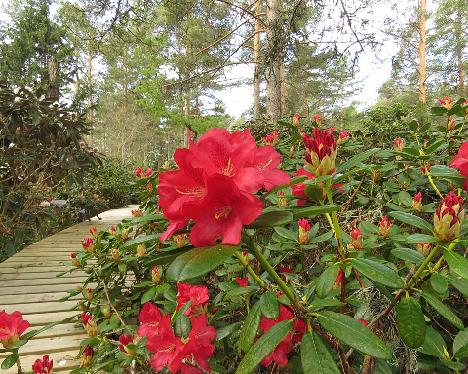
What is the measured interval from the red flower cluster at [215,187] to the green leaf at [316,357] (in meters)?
0.29

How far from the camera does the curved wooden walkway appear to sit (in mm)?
1923

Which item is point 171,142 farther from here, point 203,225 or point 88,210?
point 203,225

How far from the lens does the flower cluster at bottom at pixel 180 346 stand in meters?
0.95

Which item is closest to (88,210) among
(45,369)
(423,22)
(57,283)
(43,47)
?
(57,283)

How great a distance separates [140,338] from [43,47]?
13.7 meters

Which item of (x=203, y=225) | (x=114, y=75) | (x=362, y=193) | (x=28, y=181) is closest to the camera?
(x=203, y=225)

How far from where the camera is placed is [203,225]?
561 millimetres

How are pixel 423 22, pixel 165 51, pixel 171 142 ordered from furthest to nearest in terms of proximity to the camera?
1. pixel 171 142
2. pixel 165 51
3. pixel 423 22

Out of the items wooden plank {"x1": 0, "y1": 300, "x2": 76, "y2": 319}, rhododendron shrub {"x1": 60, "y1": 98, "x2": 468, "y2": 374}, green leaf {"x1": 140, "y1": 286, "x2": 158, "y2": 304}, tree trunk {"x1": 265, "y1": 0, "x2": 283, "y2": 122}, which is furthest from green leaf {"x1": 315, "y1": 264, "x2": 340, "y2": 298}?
tree trunk {"x1": 265, "y1": 0, "x2": 283, "y2": 122}

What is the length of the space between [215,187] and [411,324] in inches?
18.5

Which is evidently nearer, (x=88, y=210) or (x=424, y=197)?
(x=424, y=197)

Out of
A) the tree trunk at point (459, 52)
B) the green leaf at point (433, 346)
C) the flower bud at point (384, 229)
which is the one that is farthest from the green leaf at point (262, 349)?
the tree trunk at point (459, 52)

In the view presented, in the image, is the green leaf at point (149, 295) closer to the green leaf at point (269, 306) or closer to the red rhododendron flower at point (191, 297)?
the red rhododendron flower at point (191, 297)

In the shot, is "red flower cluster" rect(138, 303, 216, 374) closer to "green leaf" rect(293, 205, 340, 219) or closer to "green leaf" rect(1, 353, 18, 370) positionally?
"green leaf" rect(1, 353, 18, 370)
